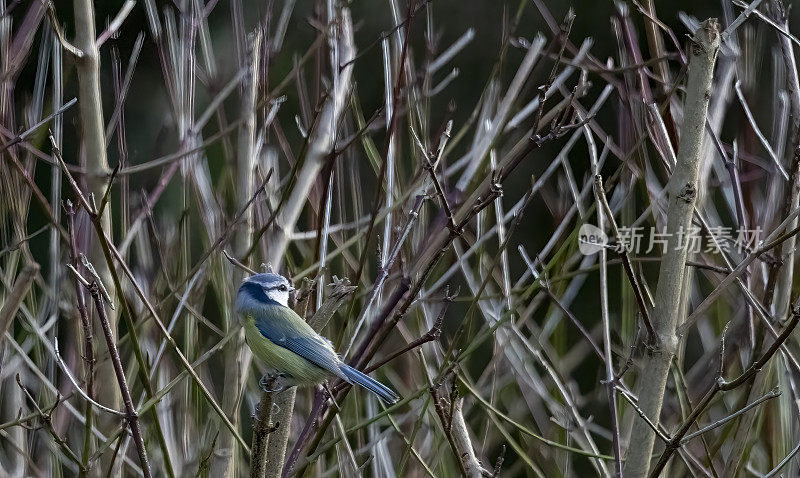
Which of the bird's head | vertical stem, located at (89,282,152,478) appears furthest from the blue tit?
vertical stem, located at (89,282,152,478)

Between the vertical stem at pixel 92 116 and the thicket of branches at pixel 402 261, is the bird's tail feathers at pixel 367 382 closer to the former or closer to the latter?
the thicket of branches at pixel 402 261

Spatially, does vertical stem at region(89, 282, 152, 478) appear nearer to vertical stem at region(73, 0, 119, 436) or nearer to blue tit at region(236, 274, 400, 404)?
blue tit at region(236, 274, 400, 404)

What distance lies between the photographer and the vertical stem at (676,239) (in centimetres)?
195

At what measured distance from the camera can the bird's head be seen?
2.15m

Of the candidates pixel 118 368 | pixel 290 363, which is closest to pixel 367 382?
pixel 290 363

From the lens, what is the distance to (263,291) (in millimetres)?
2234

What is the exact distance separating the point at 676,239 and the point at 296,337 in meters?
0.85

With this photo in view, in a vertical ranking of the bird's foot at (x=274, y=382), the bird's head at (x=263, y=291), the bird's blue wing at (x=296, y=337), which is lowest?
the bird's foot at (x=274, y=382)

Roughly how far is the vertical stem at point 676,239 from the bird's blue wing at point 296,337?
0.63 meters

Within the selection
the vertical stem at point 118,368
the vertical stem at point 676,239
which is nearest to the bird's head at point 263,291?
the vertical stem at point 118,368

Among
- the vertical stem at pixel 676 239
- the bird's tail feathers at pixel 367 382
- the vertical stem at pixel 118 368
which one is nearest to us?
the vertical stem at pixel 118 368

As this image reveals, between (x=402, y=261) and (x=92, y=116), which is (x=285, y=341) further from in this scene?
(x=92, y=116)

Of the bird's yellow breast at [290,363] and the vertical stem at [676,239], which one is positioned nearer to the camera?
the vertical stem at [676,239]

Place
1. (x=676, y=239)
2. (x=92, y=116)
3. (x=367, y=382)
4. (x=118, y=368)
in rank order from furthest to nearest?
(x=92, y=116), (x=367, y=382), (x=676, y=239), (x=118, y=368)
